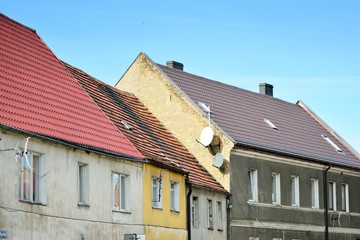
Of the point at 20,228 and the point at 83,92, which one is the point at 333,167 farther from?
the point at 20,228

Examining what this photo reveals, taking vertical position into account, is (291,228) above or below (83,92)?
below

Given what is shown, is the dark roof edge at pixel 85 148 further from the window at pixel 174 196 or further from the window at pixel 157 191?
the window at pixel 174 196

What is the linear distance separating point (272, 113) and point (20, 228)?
2745 centimetres

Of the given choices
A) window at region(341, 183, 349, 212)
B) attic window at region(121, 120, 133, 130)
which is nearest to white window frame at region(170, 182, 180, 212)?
attic window at region(121, 120, 133, 130)

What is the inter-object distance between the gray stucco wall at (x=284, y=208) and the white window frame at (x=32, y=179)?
16008 mm

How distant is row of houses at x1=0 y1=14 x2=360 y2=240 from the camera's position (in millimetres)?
27672

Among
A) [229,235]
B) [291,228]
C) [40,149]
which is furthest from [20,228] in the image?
[291,228]

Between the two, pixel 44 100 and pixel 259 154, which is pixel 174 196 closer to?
pixel 259 154

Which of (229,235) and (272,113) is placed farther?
(272,113)

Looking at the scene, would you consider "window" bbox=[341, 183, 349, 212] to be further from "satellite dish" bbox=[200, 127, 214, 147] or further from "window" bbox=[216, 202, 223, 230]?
"satellite dish" bbox=[200, 127, 214, 147]

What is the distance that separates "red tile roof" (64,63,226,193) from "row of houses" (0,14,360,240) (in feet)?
0.35

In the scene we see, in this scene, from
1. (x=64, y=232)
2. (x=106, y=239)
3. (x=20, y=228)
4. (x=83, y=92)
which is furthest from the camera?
(x=83, y=92)

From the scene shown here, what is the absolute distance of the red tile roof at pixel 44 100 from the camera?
28234 millimetres

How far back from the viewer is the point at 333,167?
51000 millimetres
